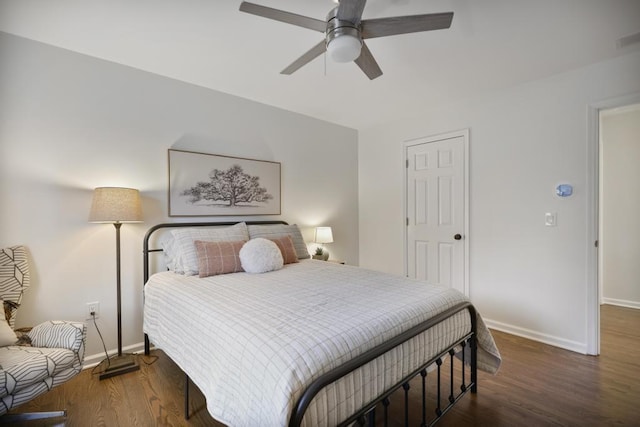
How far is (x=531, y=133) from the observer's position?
287cm

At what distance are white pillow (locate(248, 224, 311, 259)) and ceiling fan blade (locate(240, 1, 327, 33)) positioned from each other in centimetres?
192

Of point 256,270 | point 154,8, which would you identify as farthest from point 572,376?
point 154,8

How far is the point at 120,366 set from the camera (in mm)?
2285

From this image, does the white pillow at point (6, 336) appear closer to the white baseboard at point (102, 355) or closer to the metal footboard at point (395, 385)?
the white baseboard at point (102, 355)

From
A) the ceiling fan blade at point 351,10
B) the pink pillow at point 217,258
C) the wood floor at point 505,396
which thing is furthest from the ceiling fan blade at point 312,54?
the wood floor at point 505,396

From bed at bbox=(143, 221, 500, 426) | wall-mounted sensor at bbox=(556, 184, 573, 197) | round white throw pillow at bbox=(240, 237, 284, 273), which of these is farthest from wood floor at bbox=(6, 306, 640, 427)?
wall-mounted sensor at bbox=(556, 184, 573, 197)

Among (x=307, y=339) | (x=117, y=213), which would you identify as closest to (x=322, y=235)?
(x=117, y=213)

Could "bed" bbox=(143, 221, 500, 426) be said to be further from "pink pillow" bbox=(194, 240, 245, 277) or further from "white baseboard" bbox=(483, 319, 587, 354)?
"white baseboard" bbox=(483, 319, 587, 354)

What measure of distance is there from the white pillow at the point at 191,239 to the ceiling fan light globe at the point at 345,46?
1.82m

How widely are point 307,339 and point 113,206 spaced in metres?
1.89

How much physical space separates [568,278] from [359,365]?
2576 millimetres

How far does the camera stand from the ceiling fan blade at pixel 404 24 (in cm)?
148

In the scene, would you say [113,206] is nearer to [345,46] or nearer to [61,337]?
[61,337]

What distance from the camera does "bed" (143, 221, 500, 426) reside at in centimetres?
107
